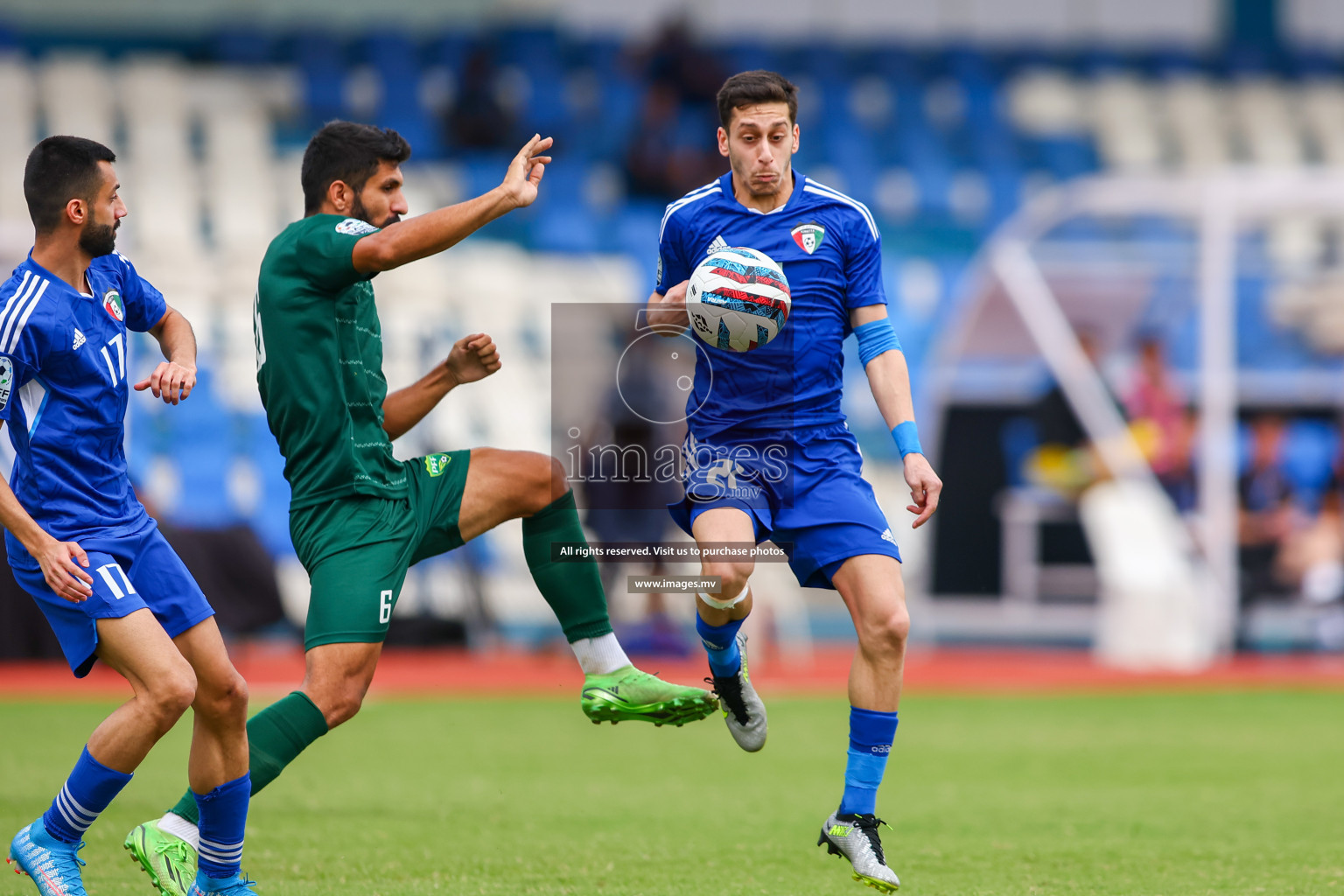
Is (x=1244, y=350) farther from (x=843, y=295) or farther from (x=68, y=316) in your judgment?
(x=68, y=316)

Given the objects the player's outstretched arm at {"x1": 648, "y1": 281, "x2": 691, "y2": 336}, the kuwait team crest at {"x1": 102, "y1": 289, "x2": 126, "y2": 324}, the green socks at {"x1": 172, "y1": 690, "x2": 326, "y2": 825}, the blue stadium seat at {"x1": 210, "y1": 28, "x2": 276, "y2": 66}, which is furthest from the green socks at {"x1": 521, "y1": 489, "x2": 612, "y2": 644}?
the blue stadium seat at {"x1": 210, "y1": 28, "x2": 276, "y2": 66}

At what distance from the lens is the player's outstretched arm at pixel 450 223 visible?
14.7 feet

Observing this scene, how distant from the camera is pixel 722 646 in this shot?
5.62m

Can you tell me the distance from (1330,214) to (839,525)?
31.6 ft

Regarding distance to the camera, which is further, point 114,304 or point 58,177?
point 114,304

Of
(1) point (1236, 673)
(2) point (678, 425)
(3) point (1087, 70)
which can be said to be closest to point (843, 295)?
(2) point (678, 425)

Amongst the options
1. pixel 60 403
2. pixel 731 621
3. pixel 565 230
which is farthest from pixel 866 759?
pixel 565 230

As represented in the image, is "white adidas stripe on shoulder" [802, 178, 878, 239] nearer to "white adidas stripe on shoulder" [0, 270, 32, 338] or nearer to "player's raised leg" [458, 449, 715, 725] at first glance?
"player's raised leg" [458, 449, 715, 725]

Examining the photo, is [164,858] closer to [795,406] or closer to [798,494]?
[798,494]

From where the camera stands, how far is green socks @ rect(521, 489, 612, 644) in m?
5.38

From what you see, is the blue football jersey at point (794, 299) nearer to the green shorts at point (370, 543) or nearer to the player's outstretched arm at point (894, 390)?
the player's outstretched arm at point (894, 390)

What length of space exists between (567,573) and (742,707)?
892 millimetres

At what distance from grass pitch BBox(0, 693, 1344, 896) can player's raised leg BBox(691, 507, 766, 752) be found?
0.54m

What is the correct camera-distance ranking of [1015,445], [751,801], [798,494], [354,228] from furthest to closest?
[1015,445]
[751,801]
[798,494]
[354,228]
